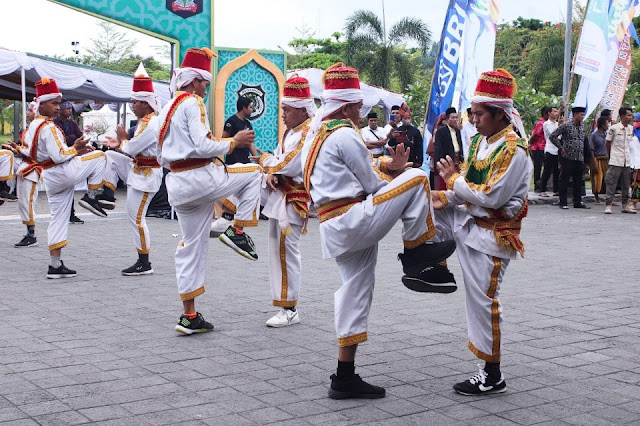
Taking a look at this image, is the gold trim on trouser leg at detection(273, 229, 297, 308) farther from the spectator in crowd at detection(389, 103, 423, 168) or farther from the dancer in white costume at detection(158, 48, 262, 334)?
the spectator in crowd at detection(389, 103, 423, 168)

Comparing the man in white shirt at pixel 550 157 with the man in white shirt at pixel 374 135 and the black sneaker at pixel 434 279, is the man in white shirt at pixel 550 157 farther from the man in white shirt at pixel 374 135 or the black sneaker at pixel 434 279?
the black sneaker at pixel 434 279

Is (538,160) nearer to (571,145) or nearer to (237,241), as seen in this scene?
(571,145)

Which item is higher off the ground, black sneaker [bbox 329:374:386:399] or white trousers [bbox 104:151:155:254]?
white trousers [bbox 104:151:155:254]

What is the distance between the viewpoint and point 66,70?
61.5ft

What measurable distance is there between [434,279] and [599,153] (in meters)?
14.4

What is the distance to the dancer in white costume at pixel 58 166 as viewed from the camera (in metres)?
8.89

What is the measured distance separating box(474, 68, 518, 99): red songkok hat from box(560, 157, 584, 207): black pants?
12.3m

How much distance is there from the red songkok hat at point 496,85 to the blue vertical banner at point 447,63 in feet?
35.2

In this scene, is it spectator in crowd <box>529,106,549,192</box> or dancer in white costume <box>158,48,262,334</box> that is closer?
dancer in white costume <box>158,48,262,334</box>

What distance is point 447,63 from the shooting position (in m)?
15.7

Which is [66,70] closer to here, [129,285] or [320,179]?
[129,285]

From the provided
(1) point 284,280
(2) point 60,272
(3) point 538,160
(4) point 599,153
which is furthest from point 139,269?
(3) point 538,160

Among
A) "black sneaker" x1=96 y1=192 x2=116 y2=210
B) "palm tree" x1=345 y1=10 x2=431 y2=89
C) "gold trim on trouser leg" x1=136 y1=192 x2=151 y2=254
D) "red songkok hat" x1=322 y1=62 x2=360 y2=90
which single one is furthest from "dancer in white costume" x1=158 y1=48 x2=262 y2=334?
"palm tree" x1=345 y1=10 x2=431 y2=89

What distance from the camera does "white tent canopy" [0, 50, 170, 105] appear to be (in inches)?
666
